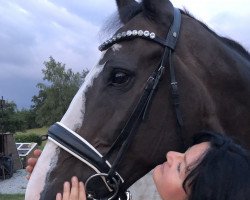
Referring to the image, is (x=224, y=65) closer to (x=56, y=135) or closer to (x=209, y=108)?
(x=209, y=108)

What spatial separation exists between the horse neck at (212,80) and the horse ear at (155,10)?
19 cm

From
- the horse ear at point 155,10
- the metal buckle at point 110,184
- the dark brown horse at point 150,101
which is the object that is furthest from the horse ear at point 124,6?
the metal buckle at point 110,184

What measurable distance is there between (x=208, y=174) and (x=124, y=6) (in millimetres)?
1759

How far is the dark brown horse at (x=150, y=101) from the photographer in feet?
8.48

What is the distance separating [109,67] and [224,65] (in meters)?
0.91

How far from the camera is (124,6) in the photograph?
3168mm

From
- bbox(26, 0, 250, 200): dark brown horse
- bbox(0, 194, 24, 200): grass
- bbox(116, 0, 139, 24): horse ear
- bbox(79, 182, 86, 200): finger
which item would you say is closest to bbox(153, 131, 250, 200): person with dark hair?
bbox(79, 182, 86, 200): finger

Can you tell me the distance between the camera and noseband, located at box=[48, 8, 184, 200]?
2545mm

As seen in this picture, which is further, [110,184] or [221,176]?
[110,184]

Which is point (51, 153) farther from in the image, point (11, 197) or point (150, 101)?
point (11, 197)

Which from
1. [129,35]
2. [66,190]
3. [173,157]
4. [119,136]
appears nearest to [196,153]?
[173,157]

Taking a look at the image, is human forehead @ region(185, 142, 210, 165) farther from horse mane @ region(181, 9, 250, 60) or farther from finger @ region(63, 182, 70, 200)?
horse mane @ region(181, 9, 250, 60)

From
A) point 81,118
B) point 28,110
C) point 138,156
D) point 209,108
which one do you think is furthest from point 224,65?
point 28,110

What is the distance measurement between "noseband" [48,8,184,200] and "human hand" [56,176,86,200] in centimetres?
12
